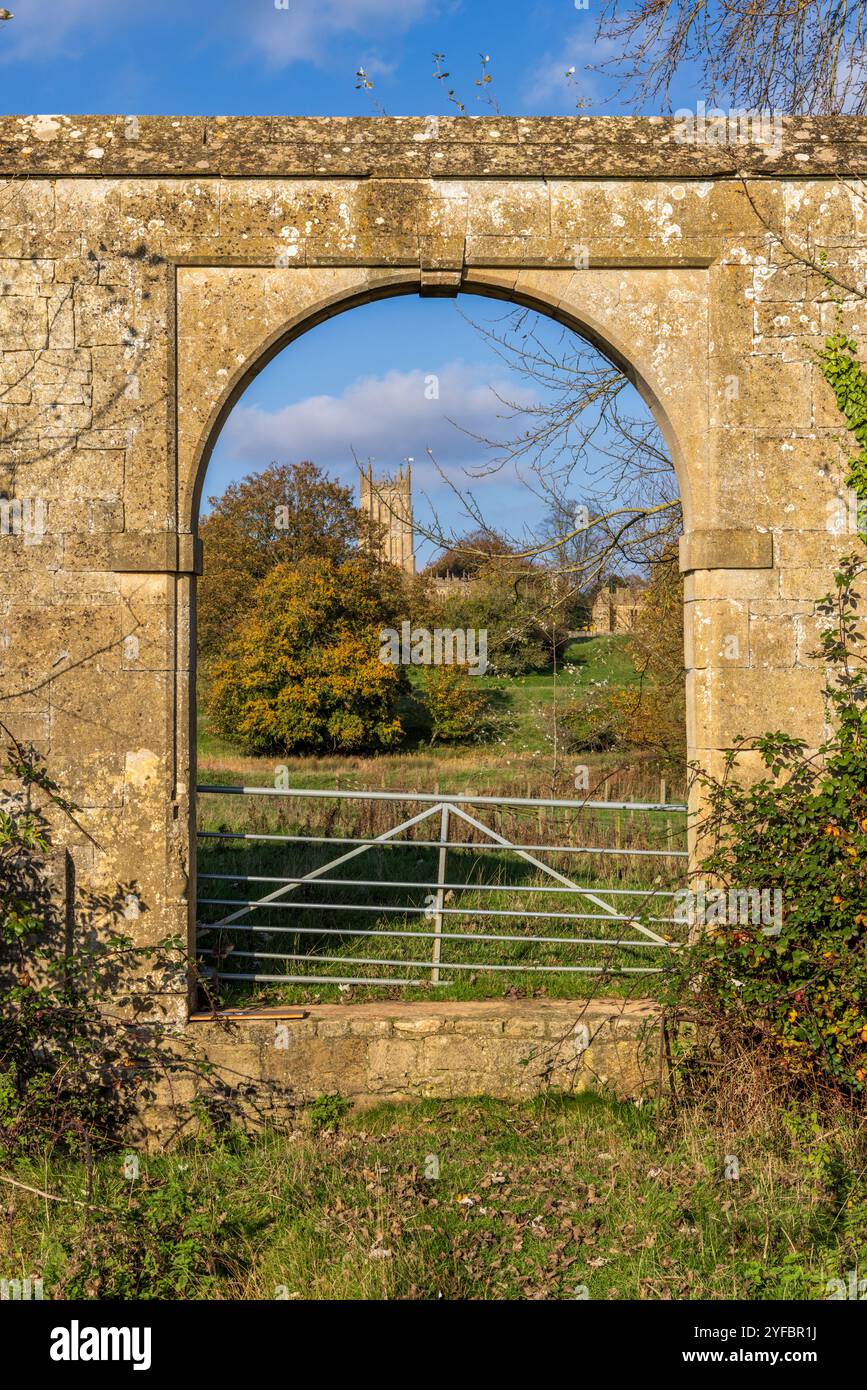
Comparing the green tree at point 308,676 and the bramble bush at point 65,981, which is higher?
the green tree at point 308,676

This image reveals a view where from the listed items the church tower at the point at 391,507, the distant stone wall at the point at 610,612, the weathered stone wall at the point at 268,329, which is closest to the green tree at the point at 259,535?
the church tower at the point at 391,507

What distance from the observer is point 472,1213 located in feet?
13.5

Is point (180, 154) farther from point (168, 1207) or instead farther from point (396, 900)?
point (396, 900)

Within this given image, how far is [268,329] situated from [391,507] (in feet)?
6.10

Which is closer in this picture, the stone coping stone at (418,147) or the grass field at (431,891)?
the stone coping stone at (418,147)

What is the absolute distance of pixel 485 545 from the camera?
10109 millimetres

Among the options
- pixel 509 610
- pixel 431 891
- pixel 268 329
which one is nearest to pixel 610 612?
pixel 509 610

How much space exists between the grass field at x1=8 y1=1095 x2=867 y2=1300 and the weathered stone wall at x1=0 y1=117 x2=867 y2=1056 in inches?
49.7

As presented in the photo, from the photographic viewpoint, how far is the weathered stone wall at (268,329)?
16.5 ft

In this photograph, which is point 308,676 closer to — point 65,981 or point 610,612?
point 610,612

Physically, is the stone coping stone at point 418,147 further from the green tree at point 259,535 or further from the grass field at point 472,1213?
the green tree at point 259,535

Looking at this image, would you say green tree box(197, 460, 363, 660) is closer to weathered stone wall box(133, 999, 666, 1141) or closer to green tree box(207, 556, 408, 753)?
green tree box(207, 556, 408, 753)

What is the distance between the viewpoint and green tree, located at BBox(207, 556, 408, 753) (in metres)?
18.6

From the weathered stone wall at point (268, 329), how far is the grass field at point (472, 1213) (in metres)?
1.26
